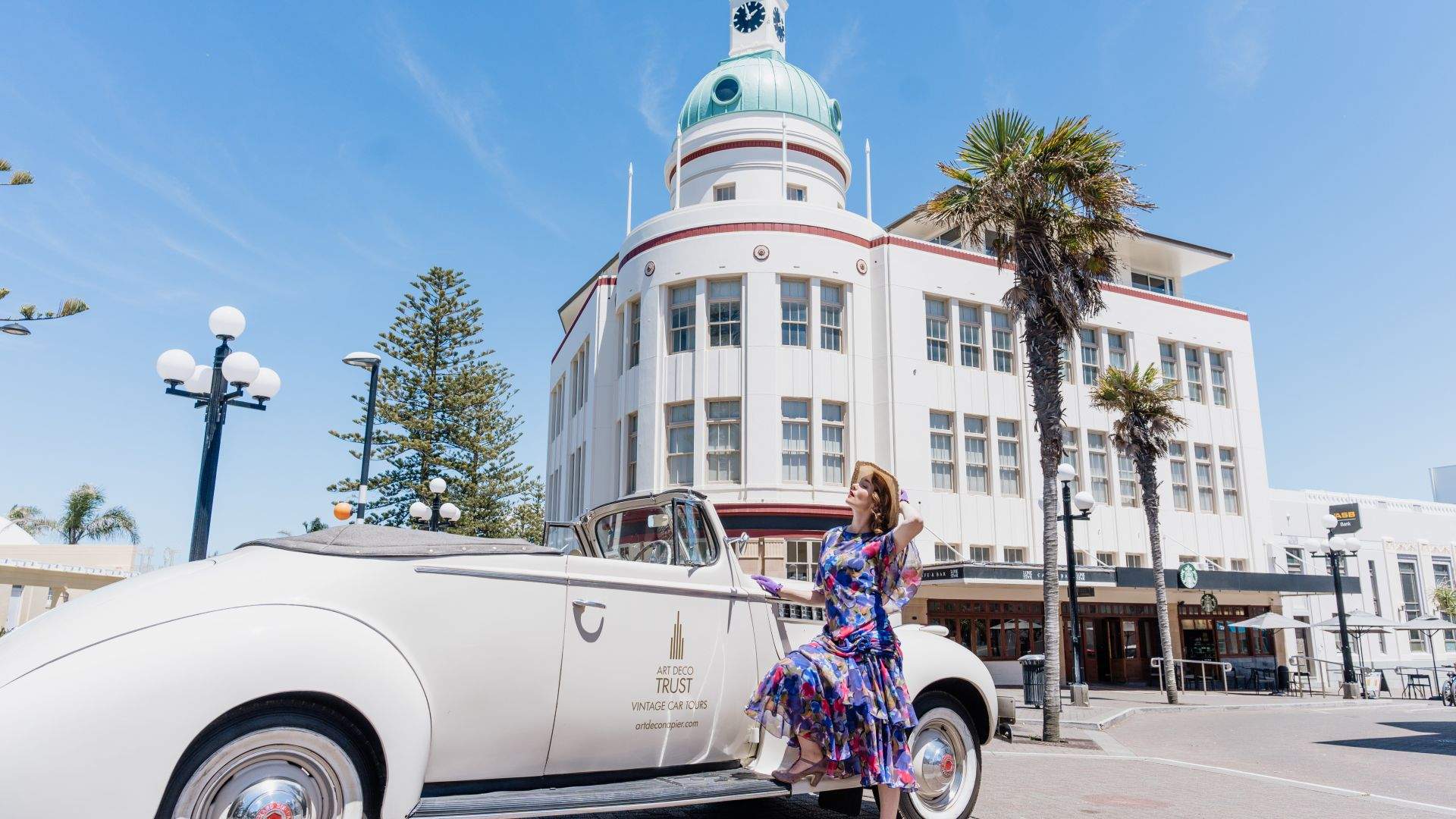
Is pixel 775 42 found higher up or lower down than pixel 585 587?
higher up

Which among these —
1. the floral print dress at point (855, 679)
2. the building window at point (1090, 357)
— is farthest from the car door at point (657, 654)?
the building window at point (1090, 357)

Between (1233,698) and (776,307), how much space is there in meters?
Result: 16.2

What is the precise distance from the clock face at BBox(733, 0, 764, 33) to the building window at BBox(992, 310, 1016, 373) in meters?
15.0

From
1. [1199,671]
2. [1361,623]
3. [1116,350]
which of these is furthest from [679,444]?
[1361,623]

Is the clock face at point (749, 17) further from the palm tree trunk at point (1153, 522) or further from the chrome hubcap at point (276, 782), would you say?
the chrome hubcap at point (276, 782)

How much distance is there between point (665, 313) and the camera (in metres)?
26.5

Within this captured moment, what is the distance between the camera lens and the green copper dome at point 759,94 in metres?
30.5

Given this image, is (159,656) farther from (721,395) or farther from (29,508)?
(29,508)

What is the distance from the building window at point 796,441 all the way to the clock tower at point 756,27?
15976mm

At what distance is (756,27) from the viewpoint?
3488cm

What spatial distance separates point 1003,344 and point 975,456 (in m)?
4.15

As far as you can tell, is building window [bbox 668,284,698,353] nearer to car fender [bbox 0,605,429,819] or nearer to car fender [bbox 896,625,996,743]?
car fender [bbox 896,625,996,743]

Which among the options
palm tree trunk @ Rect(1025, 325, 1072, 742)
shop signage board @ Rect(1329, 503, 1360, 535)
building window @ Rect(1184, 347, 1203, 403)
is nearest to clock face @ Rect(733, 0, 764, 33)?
building window @ Rect(1184, 347, 1203, 403)

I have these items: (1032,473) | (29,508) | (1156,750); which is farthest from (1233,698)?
(29,508)
